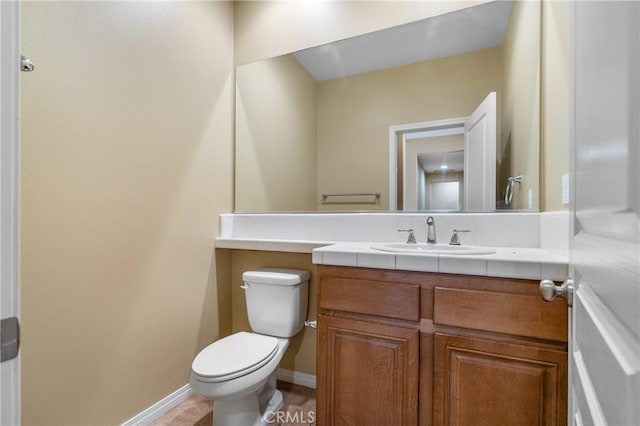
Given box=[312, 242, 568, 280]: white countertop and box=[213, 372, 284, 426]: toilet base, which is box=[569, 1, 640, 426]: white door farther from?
box=[213, 372, 284, 426]: toilet base

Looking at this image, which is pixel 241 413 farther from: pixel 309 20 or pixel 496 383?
pixel 309 20

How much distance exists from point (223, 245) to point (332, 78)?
128 centimetres

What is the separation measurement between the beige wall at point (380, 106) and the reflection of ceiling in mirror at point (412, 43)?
46 mm

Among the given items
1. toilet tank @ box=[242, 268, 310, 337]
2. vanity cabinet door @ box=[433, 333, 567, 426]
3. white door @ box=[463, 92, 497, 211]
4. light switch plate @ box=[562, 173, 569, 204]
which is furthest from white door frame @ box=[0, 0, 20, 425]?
white door @ box=[463, 92, 497, 211]

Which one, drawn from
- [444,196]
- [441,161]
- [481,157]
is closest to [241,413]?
[444,196]

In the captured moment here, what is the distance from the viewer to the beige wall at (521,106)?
1.40m

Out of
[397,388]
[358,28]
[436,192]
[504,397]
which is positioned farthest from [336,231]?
[358,28]

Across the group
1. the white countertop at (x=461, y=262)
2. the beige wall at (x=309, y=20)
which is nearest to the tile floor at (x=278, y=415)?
the white countertop at (x=461, y=262)

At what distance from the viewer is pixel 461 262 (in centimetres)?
101

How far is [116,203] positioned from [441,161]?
5.44ft

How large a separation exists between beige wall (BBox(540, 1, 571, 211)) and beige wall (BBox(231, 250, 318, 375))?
4.12ft

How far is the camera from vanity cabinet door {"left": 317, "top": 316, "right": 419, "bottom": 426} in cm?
107

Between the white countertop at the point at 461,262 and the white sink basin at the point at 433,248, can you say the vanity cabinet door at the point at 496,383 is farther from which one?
the white sink basin at the point at 433,248

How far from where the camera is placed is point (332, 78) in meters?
1.93
